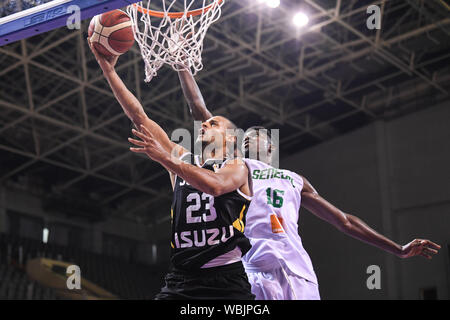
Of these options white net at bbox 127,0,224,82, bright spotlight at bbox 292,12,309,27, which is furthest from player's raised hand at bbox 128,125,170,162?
bright spotlight at bbox 292,12,309,27

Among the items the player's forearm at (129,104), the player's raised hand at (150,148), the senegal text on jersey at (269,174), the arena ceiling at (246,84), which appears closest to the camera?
the player's raised hand at (150,148)

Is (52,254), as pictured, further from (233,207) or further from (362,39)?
(233,207)

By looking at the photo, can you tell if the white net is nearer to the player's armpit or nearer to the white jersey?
the white jersey

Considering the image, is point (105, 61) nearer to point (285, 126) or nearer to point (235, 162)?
point (235, 162)

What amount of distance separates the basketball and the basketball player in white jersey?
22.1 inches

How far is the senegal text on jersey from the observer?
443cm

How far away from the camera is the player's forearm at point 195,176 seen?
A: 9.69 feet

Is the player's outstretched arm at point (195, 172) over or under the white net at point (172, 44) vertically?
under

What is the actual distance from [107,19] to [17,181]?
14615 mm

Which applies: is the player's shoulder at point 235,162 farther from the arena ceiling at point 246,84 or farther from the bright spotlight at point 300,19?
the bright spotlight at point 300,19

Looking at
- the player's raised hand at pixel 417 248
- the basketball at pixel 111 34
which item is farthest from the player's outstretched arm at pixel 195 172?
the player's raised hand at pixel 417 248

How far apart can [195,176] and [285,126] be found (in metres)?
14.3

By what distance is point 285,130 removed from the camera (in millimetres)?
17266

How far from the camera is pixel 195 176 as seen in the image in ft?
9.75
